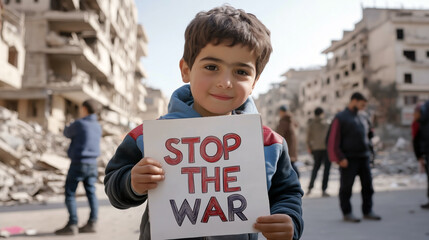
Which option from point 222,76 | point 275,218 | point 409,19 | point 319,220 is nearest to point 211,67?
point 222,76

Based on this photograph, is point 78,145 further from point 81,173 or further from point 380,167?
point 380,167

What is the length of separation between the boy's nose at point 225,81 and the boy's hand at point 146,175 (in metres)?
0.37

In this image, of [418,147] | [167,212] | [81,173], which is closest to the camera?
[167,212]

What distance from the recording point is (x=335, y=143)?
5117 mm

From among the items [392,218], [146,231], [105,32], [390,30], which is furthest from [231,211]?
[390,30]

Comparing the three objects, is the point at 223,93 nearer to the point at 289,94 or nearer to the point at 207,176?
the point at 207,176

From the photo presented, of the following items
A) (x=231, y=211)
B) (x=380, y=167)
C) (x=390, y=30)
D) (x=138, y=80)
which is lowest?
(x=380, y=167)

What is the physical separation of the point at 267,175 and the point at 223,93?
36 centimetres

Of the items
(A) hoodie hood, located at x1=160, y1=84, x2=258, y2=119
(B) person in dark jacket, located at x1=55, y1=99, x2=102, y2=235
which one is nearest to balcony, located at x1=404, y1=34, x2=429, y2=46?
(B) person in dark jacket, located at x1=55, y1=99, x2=102, y2=235

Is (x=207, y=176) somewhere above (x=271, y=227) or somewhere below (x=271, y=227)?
above

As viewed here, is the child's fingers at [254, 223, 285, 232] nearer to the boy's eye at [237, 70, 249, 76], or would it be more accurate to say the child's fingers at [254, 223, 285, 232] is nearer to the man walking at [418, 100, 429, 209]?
the boy's eye at [237, 70, 249, 76]

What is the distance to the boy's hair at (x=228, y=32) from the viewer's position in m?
1.33

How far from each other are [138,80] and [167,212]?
42.7 meters

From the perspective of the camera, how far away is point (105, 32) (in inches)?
1089
